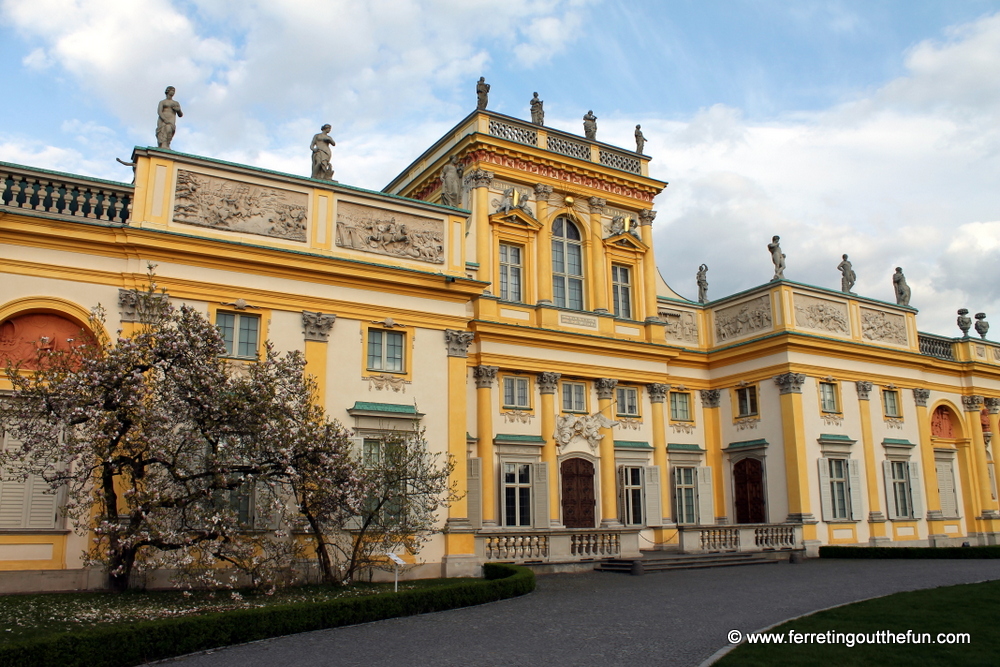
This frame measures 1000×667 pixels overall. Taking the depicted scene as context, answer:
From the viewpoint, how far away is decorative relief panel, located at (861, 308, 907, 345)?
3244cm

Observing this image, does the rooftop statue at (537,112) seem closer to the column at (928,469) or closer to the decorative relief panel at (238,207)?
the decorative relief panel at (238,207)

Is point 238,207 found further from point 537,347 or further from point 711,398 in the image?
point 711,398

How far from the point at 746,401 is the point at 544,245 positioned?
10.3m

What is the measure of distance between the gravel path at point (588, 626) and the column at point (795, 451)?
758 centimetres

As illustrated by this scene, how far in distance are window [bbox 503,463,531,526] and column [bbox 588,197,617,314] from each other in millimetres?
6570

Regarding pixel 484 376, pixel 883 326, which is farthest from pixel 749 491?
pixel 484 376

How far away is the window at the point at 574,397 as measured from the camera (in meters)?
27.1

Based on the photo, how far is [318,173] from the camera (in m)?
Answer: 21.8

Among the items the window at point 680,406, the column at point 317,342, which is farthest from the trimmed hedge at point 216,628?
the window at point 680,406

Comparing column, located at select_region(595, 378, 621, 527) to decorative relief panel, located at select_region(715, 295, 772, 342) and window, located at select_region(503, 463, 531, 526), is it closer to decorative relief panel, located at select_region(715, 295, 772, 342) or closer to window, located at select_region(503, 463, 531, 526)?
window, located at select_region(503, 463, 531, 526)

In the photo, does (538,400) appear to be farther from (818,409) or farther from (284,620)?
(284,620)

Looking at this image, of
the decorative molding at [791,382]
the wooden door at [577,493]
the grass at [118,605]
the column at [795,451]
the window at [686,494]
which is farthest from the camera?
the window at [686,494]

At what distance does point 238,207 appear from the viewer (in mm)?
20062

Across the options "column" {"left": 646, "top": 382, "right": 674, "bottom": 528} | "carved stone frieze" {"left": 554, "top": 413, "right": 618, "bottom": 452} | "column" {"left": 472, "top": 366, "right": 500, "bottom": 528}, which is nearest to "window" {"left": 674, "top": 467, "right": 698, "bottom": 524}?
"column" {"left": 646, "top": 382, "right": 674, "bottom": 528}
